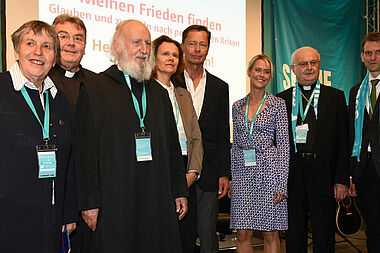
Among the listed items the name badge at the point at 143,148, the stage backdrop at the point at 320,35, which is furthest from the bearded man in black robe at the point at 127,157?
the stage backdrop at the point at 320,35

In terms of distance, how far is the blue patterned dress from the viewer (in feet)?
10.1

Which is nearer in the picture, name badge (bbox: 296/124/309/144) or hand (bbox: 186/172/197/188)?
hand (bbox: 186/172/197/188)

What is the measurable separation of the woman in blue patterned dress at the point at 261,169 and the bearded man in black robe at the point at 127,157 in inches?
36.6

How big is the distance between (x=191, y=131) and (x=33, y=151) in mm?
1292

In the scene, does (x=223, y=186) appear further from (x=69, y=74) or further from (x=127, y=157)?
(x=69, y=74)

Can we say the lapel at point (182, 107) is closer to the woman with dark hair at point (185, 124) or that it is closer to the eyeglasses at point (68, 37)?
the woman with dark hair at point (185, 124)

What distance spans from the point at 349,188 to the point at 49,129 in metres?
2.63

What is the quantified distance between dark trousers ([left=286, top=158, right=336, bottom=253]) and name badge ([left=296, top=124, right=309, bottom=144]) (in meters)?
0.16

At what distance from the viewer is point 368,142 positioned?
316cm

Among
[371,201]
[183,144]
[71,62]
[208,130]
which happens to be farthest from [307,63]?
[71,62]

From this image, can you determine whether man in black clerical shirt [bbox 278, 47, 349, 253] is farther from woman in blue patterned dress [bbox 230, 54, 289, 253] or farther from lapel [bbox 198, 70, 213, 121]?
lapel [bbox 198, 70, 213, 121]

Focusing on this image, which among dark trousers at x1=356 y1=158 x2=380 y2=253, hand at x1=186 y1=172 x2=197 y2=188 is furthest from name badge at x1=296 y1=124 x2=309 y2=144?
hand at x1=186 y1=172 x2=197 y2=188

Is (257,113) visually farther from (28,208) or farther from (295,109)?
(28,208)

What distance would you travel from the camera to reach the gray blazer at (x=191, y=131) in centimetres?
280
